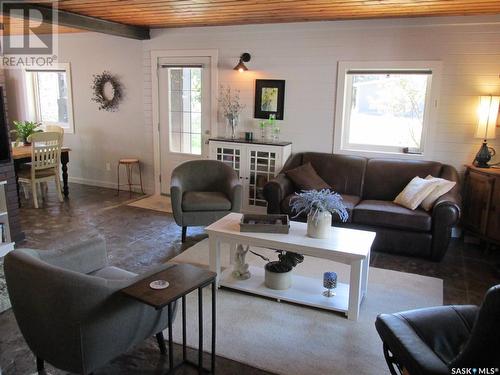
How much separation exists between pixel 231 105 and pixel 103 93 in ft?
7.50

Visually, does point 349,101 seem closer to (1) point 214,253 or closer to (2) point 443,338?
(1) point 214,253

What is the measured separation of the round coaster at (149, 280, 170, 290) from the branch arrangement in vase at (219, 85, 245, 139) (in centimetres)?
379

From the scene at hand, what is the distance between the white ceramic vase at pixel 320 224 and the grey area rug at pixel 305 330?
21.4 inches

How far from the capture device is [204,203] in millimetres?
4270

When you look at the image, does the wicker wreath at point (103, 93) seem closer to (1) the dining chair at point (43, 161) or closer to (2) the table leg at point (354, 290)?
(1) the dining chair at point (43, 161)

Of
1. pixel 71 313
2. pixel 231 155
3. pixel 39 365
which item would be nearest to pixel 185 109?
pixel 231 155

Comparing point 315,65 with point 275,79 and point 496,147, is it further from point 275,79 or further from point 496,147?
point 496,147

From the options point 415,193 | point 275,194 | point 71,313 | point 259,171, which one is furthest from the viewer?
point 259,171

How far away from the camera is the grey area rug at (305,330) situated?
241cm

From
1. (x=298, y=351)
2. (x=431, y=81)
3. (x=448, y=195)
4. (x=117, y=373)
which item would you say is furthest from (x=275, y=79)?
(x=117, y=373)

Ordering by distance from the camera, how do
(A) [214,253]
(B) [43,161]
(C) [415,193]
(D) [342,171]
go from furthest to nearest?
(B) [43,161]
(D) [342,171]
(C) [415,193]
(A) [214,253]

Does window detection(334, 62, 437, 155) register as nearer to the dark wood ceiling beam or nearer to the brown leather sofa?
the brown leather sofa

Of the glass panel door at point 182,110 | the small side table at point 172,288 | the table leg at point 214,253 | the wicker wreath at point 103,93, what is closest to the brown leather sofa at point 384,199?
the table leg at point 214,253

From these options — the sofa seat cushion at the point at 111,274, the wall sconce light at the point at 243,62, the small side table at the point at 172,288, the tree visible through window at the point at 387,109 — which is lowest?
the sofa seat cushion at the point at 111,274
